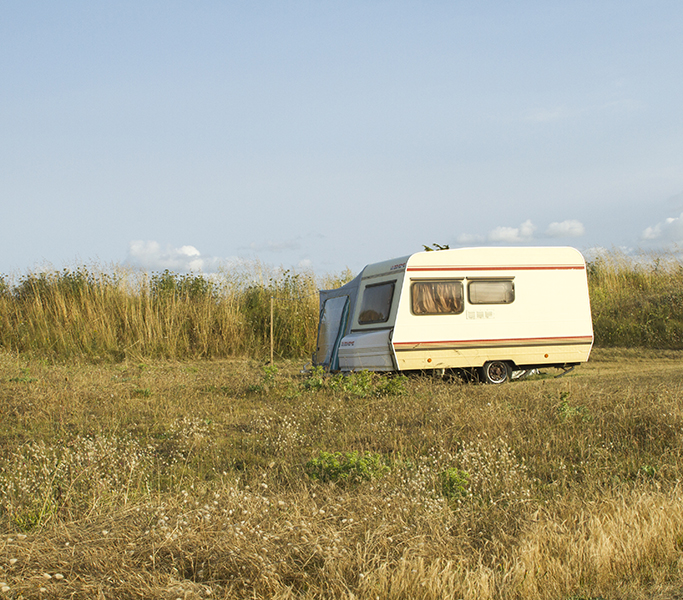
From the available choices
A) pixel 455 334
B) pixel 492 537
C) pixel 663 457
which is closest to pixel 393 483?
pixel 492 537

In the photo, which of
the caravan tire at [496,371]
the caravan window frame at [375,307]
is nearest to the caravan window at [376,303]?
the caravan window frame at [375,307]

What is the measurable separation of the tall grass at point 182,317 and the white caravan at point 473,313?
→ 5.21 m

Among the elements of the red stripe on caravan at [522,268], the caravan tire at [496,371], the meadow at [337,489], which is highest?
the red stripe on caravan at [522,268]

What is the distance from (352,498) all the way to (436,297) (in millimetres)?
7466

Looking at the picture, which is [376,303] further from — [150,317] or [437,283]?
[150,317]

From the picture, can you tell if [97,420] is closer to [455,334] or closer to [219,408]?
[219,408]

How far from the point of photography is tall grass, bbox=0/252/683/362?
1625 centimetres

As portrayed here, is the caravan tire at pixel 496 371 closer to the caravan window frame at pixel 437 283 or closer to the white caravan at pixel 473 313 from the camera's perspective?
the white caravan at pixel 473 313

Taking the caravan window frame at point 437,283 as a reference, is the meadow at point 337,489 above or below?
below

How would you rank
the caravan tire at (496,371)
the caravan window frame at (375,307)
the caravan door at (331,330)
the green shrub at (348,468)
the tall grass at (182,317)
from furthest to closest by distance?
the tall grass at (182,317)
the caravan door at (331,330)
the caravan tire at (496,371)
the caravan window frame at (375,307)
the green shrub at (348,468)

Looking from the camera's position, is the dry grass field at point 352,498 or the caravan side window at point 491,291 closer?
the dry grass field at point 352,498

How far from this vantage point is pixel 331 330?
44.5ft

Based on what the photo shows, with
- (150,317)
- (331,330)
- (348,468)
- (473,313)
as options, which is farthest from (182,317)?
(348,468)

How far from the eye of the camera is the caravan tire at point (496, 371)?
38.3 ft
